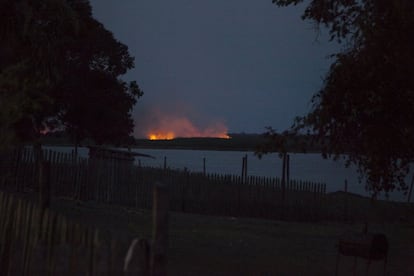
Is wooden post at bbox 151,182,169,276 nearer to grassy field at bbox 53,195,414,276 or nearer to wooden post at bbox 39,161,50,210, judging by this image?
wooden post at bbox 39,161,50,210

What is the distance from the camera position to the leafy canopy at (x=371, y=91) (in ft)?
29.2

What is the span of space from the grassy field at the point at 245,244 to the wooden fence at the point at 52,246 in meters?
2.00

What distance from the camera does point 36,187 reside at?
19.5 meters

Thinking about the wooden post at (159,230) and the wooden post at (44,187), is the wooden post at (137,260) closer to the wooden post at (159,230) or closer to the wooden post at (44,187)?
the wooden post at (159,230)

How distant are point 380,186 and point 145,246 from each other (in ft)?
24.4

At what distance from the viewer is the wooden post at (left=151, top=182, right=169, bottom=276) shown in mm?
4172

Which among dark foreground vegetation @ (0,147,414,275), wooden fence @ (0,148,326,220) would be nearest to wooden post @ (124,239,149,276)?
dark foreground vegetation @ (0,147,414,275)

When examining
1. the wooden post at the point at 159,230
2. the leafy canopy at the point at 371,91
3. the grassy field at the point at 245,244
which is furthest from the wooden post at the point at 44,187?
the leafy canopy at the point at 371,91

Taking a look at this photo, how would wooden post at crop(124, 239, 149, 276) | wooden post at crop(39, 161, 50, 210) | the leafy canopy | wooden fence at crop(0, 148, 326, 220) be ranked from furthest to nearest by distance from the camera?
wooden fence at crop(0, 148, 326, 220), the leafy canopy, wooden post at crop(39, 161, 50, 210), wooden post at crop(124, 239, 149, 276)

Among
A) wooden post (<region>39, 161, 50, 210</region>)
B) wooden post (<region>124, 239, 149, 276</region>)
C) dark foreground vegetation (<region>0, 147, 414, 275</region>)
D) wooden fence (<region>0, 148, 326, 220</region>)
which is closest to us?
wooden post (<region>124, 239, 149, 276</region>)

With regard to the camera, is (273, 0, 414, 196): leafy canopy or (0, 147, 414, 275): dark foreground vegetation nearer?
(273, 0, 414, 196): leafy canopy

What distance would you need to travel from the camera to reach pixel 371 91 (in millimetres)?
9148

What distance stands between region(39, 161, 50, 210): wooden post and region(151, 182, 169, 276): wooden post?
2.29 m

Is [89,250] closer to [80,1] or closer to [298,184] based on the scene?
[298,184]
